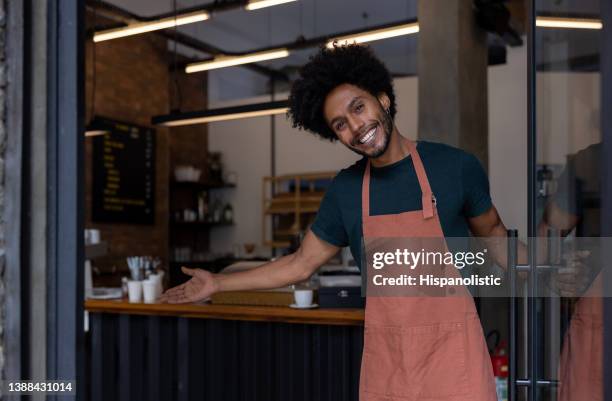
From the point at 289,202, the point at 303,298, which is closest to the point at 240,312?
the point at 303,298

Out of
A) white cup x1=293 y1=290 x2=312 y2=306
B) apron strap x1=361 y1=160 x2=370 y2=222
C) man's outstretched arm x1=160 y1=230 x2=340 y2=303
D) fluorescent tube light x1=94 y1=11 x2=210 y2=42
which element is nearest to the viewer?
apron strap x1=361 y1=160 x2=370 y2=222

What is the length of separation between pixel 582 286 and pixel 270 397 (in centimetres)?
189

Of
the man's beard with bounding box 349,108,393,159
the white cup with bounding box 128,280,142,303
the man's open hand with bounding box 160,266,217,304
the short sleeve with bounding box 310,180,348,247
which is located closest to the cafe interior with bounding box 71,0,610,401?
the white cup with bounding box 128,280,142,303

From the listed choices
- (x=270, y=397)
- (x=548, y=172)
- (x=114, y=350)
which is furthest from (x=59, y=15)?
(x=114, y=350)

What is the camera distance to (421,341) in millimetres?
1922

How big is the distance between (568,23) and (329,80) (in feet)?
2.22

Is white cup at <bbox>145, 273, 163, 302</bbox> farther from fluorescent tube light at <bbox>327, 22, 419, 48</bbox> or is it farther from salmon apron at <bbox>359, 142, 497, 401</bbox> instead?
fluorescent tube light at <bbox>327, 22, 419, 48</bbox>

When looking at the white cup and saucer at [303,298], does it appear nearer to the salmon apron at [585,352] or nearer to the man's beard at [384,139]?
the man's beard at [384,139]

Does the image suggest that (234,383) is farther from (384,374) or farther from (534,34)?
(534,34)

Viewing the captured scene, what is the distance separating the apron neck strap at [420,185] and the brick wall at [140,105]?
5.05 metres

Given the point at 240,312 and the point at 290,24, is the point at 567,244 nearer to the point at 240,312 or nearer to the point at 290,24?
the point at 240,312

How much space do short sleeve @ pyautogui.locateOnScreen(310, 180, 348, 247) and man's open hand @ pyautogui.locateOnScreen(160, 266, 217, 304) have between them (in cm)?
39

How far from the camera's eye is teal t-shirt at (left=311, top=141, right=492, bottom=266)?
1930 mm

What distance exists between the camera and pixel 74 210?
155 cm
